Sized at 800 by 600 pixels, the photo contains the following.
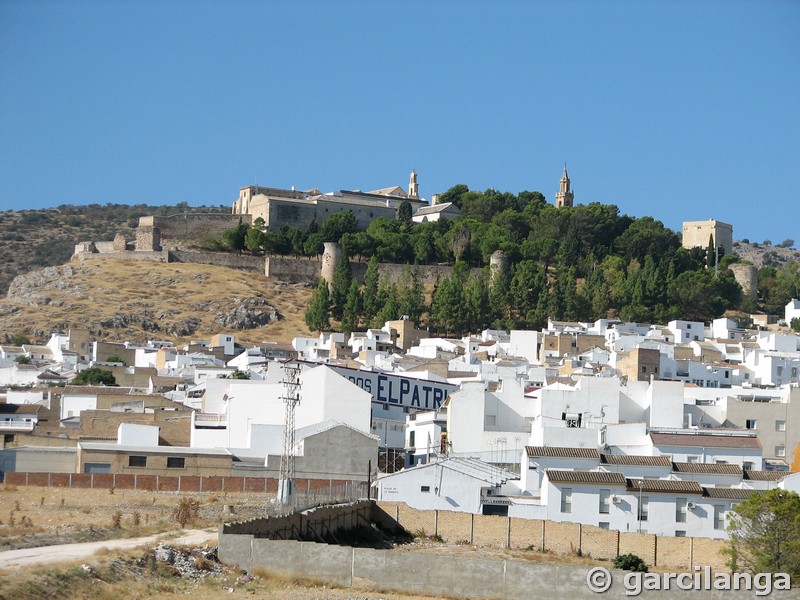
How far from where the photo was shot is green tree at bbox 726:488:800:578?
33.4 m

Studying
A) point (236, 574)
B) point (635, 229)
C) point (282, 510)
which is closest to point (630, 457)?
point (282, 510)

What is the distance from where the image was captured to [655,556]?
35250 millimetres

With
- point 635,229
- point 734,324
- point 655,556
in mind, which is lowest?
point 655,556

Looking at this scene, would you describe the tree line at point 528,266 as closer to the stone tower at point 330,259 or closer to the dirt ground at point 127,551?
the stone tower at point 330,259

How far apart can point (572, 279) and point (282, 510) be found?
64.6 meters

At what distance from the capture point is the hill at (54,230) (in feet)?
503

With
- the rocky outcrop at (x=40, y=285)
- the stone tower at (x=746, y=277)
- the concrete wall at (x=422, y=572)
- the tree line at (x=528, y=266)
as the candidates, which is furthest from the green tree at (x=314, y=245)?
the concrete wall at (x=422, y=572)

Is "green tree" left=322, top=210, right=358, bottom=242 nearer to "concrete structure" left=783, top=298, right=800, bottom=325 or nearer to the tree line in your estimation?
the tree line

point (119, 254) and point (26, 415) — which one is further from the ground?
point (119, 254)

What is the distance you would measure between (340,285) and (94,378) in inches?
1221

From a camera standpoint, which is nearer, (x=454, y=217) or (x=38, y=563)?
(x=38, y=563)

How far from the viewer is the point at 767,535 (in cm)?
3428

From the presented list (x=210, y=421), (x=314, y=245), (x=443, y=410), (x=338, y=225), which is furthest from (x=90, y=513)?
(x=338, y=225)

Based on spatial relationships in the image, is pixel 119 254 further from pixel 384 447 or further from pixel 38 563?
pixel 38 563
